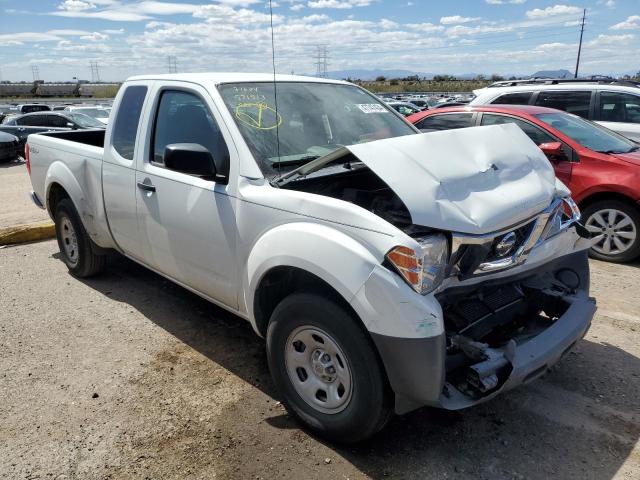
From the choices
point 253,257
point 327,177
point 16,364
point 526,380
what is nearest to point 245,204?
point 253,257

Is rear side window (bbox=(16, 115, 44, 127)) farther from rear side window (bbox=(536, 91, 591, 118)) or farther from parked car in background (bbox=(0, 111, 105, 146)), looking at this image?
rear side window (bbox=(536, 91, 591, 118))

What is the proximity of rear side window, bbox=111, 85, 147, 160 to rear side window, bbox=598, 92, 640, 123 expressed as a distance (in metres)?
7.05

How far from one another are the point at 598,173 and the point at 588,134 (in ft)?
2.50

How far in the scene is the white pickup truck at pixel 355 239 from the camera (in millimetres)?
2424

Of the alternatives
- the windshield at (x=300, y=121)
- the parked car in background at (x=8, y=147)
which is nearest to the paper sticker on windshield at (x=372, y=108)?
the windshield at (x=300, y=121)

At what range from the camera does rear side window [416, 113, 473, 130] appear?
7109 millimetres

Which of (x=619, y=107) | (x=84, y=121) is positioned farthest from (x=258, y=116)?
(x=84, y=121)

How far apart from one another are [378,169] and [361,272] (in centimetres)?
54

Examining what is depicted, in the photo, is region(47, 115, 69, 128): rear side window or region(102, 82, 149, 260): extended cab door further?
region(47, 115, 69, 128): rear side window

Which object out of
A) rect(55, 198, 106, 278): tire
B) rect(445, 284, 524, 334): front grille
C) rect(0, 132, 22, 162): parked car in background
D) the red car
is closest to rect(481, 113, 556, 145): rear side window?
the red car

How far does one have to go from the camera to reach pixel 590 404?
3211 millimetres

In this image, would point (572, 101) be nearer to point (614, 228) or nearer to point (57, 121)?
point (614, 228)

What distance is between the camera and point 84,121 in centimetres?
1570

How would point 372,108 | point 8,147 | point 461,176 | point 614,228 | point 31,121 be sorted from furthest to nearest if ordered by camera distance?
point 31,121 < point 8,147 < point 614,228 < point 372,108 < point 461,176
